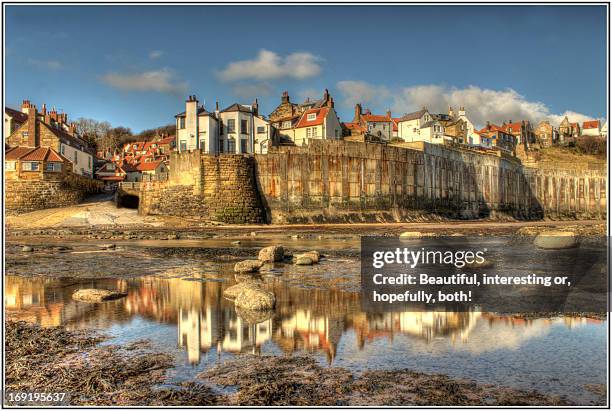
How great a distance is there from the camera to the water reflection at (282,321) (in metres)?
7.82

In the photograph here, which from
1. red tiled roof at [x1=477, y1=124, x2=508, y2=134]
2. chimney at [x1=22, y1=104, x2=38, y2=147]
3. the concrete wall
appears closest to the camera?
the concrete wall

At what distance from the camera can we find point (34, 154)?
53344 mm

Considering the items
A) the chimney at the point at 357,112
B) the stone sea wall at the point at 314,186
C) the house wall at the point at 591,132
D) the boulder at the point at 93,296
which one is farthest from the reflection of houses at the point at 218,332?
the house wall at the point at 591,132

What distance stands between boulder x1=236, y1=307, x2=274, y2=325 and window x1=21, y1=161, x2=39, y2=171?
162 feet

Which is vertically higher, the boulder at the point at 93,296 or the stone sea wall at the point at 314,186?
the stone sea wall at the point at 314,186

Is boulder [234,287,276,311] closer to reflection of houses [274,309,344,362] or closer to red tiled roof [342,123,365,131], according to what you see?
reflection of houses [274,309,344,362]

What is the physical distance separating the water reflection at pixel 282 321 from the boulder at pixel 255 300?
23 cm

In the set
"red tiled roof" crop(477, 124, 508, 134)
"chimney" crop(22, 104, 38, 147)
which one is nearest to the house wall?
"red tiled roof" crop(477, 124, 508, 134)

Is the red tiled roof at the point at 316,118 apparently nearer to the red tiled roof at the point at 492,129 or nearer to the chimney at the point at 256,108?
the chimney at the point at 256,108

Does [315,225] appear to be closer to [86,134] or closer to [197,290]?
[197,290]

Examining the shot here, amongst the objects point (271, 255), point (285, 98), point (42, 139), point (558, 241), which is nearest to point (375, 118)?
point (285, 98)

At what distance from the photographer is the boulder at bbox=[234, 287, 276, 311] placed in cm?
1009

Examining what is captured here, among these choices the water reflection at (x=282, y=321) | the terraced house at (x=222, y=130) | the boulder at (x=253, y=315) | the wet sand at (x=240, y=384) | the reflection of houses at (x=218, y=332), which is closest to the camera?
the wet sand at (x=240, y=384)

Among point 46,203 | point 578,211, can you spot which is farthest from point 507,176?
point 46,203
